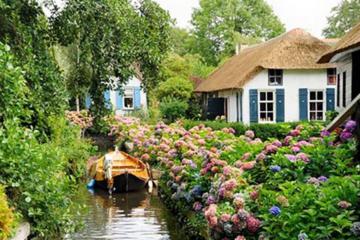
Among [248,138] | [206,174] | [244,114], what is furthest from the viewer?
[244,114]

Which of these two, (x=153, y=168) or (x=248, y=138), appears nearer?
(x=248, y=138)

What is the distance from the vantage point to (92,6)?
8445mm

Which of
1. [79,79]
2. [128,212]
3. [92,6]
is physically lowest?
[128,212]

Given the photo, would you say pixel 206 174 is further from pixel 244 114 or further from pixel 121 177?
pixel 244 114

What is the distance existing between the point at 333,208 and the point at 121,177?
14311 mm

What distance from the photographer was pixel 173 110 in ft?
132

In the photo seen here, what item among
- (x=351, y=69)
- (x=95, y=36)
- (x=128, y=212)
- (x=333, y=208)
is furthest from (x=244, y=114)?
(x=333, y=208)

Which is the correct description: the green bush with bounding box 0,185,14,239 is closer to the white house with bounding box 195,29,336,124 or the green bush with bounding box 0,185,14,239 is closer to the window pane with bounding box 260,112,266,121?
the white house with bounding box 195,29,336,124

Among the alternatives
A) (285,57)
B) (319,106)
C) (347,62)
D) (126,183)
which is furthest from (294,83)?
(126,183)

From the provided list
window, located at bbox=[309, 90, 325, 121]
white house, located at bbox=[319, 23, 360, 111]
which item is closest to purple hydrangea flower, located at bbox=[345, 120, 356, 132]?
white house, located at bbox=[319, 23, 360, 111]

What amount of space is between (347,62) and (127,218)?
10.0 meters

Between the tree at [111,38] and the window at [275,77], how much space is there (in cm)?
2459

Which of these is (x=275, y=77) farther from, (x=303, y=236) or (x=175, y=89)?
(x=303, y=236)

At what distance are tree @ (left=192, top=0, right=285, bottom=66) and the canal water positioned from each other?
138ft
